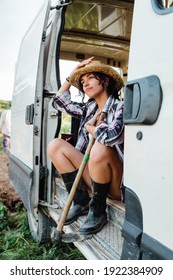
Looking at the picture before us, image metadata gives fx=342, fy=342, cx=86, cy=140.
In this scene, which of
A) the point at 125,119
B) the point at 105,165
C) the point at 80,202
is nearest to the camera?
the point at 125,119

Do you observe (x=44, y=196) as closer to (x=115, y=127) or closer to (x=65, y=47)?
(x=115, y=127)

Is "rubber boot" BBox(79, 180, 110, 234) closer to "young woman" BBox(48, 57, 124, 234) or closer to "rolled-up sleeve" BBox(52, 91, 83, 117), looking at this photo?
"young woman" BBox(48, 57, 124, 234)

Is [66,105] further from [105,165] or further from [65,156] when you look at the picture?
[105,165]

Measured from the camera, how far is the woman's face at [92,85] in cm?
248

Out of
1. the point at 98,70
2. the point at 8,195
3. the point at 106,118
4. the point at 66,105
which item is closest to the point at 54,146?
the point at 66,105

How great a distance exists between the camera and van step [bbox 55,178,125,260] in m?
1.99

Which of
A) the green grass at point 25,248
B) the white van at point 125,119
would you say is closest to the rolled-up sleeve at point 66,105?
the white van at point 125,119

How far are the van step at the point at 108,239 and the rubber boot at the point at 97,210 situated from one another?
47 mm

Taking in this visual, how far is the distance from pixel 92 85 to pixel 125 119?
985mm

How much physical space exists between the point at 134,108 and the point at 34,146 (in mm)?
1753

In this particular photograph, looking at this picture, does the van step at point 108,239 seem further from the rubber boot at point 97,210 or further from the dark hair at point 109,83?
the dark hair at point 109,83

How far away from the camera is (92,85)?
248 centimetres

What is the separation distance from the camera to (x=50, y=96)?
3.10 m

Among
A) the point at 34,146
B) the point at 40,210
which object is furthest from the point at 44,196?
the point at 34,146
